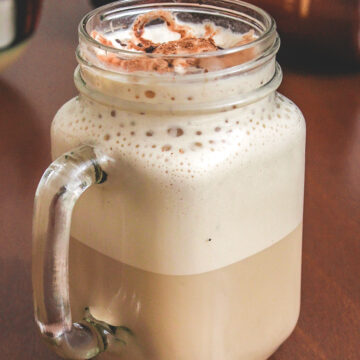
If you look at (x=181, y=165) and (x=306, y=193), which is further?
(x=306, y=193)

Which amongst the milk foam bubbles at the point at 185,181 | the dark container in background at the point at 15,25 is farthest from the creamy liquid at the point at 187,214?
the dark container in background at the point at 15,25

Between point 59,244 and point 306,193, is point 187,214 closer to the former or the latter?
point 59,244

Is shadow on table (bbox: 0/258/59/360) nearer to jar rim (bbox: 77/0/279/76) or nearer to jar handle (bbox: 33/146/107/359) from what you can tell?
jar handle (bbox: 33/146/107/359)

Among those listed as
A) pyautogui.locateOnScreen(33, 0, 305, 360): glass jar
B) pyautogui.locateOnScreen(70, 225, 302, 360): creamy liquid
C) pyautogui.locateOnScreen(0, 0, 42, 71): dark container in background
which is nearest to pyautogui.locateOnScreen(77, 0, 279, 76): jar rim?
pyautogui.locateOnScreen(33, 0, 305, 360): glass jar

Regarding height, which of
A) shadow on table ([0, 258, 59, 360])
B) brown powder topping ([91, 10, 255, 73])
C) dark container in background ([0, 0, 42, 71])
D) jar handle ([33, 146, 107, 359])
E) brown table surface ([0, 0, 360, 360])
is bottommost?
brown table surface ([0, 0, 360, 360])

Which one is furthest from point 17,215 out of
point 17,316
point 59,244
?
point 59,244

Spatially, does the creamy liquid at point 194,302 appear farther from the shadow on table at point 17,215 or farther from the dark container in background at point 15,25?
the dark container in background at point 15,25

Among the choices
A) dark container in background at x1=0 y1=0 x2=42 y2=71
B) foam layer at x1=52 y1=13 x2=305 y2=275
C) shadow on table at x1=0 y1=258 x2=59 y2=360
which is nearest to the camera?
foam layer at x1=52 y1=13 x2=305 y2=275

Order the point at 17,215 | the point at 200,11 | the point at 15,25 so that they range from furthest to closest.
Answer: the point at 15,25
the point at 17,215
the point at 200,11
